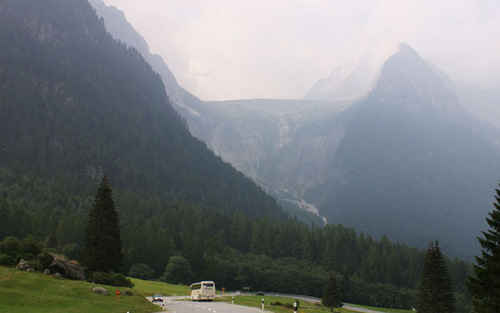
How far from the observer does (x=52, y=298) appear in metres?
44.5

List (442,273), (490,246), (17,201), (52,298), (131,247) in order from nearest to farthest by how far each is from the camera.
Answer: (52,298)
(490,246)
(442,273)
(131,247)
(17,201)

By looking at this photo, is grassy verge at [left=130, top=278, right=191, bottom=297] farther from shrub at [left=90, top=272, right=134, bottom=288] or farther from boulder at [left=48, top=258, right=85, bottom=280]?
boulder at [left=48, top=258, right=85, bottom=280]

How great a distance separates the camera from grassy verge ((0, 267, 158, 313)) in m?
41.6

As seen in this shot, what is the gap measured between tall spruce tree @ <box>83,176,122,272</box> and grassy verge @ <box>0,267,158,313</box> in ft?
72.6

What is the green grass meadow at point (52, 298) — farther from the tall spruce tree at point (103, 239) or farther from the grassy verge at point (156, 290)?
the grassy verge at point (156, 290)

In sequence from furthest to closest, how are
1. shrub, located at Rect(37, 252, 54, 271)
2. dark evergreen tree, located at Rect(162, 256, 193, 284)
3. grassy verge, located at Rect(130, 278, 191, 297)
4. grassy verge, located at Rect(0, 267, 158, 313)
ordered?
1. dark evergreen tree, located at Rect(162, 256, 193, 284)
2. grassy verge, located at Rect(130, 278, 191, 297)
3. shrub, located at Rect(37, 252, 54, 271)
4. grassy verge, located at Rect(0, 267, 158, 313)

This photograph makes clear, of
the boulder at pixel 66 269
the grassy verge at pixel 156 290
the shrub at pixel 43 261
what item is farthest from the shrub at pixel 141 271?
the shrub at pixel 43 261

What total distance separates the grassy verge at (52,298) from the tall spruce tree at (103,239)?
72.6 feet

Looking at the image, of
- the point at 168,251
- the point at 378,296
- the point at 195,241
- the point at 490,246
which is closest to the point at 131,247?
the point at 168,251

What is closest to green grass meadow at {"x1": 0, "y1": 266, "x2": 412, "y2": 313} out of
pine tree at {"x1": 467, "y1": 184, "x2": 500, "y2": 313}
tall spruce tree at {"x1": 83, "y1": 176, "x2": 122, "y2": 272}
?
A: tall spruce tree at {"x1": 83, "y1": 176, "x2": 122, "y2": 272}

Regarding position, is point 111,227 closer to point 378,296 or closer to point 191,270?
point 191,270

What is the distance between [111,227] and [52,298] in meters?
33.6

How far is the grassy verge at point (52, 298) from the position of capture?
41594 mm

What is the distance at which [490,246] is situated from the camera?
1864 inches
